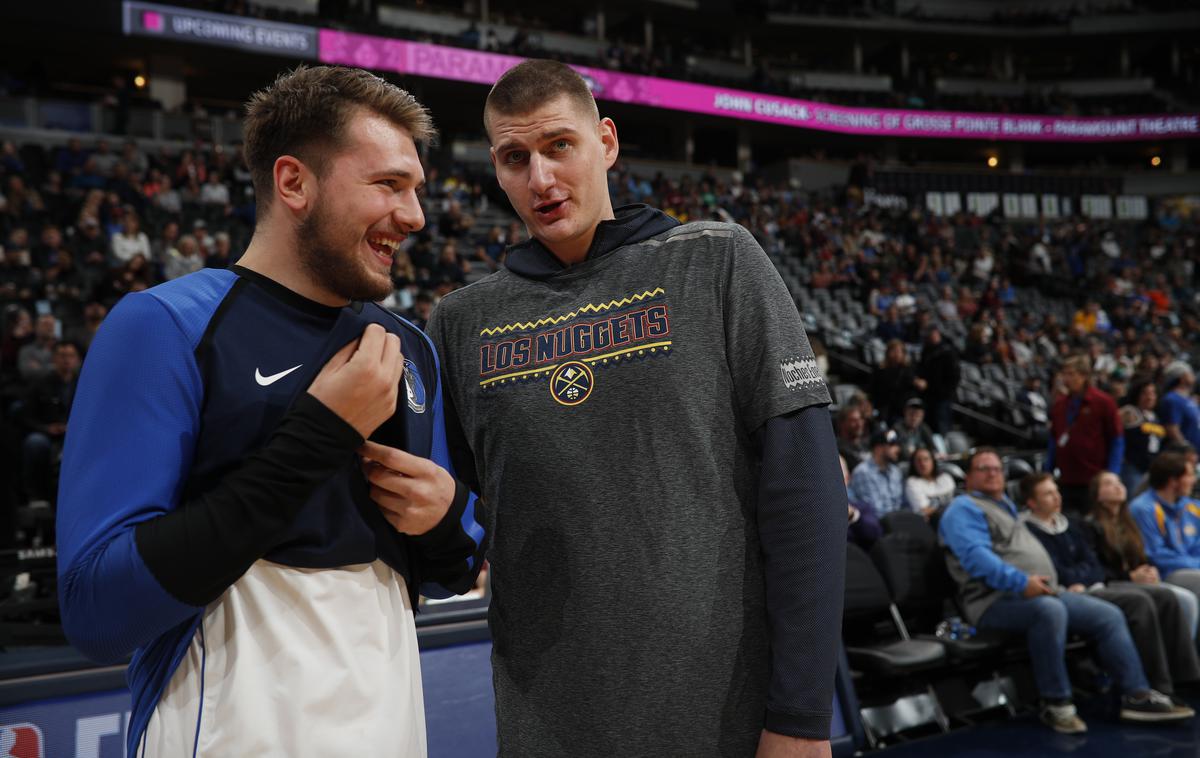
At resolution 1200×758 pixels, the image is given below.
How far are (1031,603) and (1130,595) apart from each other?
0.77m

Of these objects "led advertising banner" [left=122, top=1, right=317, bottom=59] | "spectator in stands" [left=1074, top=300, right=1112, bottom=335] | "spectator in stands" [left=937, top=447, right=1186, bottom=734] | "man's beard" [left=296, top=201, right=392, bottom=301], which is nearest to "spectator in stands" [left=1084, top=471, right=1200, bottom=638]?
"spectator in stands" [left=937, top=447, right=1186, bottom=734]

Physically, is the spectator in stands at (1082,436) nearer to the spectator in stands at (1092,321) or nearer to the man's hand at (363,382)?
the man's hand at (363,382)

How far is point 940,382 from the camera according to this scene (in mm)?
10758

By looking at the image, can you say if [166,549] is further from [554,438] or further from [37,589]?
[37,589]

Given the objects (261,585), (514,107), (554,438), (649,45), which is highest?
(649,45)

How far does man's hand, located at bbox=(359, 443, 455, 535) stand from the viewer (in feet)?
4.17

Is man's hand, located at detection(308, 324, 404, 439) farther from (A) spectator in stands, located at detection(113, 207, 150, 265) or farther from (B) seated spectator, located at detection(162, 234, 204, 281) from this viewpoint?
(A) spectator in stands, located at detection(113, 207, 150, 265)

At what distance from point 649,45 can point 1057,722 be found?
78.8 feet

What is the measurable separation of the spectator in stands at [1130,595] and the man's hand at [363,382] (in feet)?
15.8

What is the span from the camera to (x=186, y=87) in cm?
2059

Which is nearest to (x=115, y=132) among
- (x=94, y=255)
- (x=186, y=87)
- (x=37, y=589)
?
(x=186, y=87)

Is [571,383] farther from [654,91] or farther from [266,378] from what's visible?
[654,91]

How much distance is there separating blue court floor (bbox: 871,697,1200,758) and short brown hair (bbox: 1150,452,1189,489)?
1.75 meters

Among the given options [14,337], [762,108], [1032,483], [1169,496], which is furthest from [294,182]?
[762,108]
